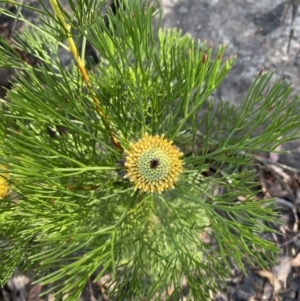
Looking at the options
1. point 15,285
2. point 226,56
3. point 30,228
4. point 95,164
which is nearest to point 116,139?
point 95,164

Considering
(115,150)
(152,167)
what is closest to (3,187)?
(115,150)

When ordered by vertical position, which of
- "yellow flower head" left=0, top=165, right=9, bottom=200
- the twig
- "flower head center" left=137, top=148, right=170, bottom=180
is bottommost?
"yellow flower head" left=0, top=165, right=9, bottom=200

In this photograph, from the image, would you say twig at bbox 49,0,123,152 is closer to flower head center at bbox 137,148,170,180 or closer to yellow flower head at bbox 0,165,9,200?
flower head center at bbox 137,148,170,180

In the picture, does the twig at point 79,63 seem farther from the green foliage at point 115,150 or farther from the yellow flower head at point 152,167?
the yellow flower head at point 152,167

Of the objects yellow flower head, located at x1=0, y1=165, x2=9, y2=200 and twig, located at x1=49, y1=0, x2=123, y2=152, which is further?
yellow flower head, located at x1=0, y1=165, x2=9, y2=200

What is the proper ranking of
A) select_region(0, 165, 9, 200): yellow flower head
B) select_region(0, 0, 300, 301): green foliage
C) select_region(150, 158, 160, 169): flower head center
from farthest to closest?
select_region(0, 165, 9, 200): yellow flower head < select_region(150, 158, 160, 169): flower head center < select_region(0, 0, 300, 301): green foliage

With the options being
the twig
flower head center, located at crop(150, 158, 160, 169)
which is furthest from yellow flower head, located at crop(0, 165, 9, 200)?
flower head center, located at crop(150, 158, 160, 169)

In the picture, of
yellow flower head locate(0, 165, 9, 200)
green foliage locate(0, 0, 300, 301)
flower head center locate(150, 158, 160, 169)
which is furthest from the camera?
yellow flower head locate(0, 165, 9, 200)

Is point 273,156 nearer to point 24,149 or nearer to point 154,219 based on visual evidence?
point 154,219
